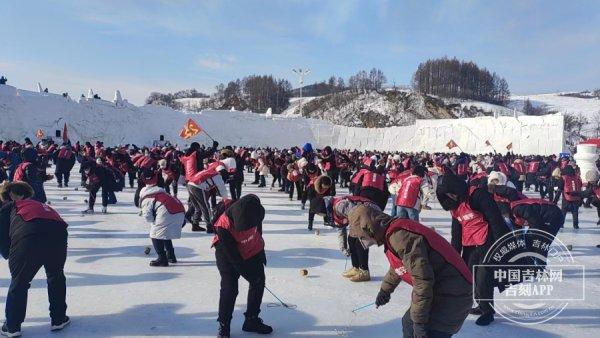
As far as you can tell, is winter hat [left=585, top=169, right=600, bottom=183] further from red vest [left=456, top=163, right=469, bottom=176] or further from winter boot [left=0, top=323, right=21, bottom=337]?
winter boot [left=0, top=323, right=21, bottom=337]

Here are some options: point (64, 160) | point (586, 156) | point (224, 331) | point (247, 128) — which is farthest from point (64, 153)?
point (247, 128)

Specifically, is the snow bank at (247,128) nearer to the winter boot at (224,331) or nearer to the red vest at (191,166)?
the red vest at (191,166)

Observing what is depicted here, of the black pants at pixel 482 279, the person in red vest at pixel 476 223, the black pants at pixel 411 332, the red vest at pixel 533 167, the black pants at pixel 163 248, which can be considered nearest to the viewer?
the black pants at pixel 411 332

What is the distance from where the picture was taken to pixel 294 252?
673 cm

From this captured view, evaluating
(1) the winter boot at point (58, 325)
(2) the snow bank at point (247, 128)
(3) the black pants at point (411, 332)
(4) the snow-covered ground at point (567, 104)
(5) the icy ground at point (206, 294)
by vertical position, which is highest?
(4) the snow-covered ground at point (567, 104)

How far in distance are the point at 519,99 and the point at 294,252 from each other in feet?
363

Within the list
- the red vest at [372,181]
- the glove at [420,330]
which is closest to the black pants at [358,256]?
the red vest at [372,181]

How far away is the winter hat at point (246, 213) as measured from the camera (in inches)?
130

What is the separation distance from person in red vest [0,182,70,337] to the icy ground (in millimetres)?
297

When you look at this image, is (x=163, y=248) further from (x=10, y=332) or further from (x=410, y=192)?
(x=410, y=192)

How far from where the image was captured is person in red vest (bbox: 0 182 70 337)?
11.3 feet

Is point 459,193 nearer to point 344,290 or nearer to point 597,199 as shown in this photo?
point 344,290

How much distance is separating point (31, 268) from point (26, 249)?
179 mm

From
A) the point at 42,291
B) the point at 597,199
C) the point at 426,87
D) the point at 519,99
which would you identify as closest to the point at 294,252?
the point at 42,291
